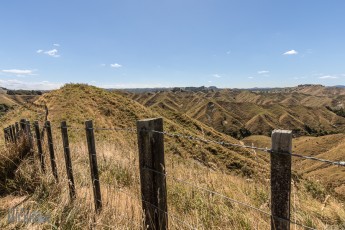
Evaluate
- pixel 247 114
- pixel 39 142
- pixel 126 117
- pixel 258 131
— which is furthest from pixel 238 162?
pixel 247 114

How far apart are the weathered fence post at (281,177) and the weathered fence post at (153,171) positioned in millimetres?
1486

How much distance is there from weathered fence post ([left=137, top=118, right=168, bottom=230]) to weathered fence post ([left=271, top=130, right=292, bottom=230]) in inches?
58.5

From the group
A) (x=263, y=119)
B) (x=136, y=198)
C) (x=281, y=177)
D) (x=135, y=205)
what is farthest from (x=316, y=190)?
(x=263, y=119)

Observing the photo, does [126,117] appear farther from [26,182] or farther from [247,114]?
[247,114]

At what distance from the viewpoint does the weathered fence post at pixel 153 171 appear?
Result: 352 cm

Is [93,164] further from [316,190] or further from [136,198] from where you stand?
[316,190]

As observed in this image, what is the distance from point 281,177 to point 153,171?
1667 mm

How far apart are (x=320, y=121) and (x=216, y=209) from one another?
149 metres

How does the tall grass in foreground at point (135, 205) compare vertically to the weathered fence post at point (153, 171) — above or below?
below

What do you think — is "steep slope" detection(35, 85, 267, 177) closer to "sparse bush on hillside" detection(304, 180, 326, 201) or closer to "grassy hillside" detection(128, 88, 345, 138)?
"sparse bush on hillside" detection(304, 180, 326, 201)

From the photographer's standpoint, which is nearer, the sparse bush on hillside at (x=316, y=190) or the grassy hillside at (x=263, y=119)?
the sparse bush on hillside at (x=316, y=190)

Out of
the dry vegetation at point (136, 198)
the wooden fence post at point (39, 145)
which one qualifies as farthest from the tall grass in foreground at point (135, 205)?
the wooden fence post at point (39, 145)

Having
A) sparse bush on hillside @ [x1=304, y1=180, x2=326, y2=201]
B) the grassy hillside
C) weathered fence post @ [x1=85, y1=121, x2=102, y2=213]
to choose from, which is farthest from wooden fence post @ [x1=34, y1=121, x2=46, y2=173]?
the grassy hillside

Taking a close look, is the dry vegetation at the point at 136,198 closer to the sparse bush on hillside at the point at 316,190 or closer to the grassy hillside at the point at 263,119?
the sparse bush on hillside at the point at 316,190
